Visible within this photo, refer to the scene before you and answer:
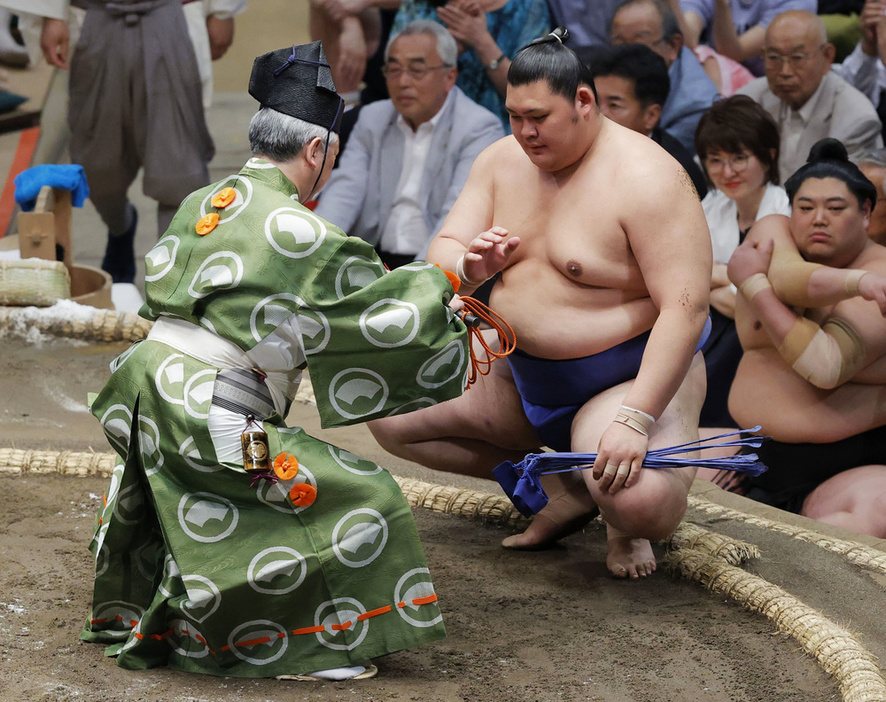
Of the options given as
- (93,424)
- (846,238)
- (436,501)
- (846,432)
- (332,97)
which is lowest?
(93,424)

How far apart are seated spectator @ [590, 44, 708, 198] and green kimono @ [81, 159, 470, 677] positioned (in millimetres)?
2021

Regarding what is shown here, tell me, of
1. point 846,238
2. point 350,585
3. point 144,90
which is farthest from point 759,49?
point 350,585

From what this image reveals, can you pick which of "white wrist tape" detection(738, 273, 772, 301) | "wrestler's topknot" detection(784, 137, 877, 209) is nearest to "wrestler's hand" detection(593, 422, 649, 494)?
"white wrist tape" detection(738, 273, 772, 301)

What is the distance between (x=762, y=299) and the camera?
300 centimetres

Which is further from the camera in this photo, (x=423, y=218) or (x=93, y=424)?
(x=423, y=218)

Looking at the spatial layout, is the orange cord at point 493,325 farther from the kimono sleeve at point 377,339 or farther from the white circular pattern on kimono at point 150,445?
the white circular pattern on kimono at point 150,445

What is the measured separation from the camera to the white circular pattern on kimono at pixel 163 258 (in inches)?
70.8

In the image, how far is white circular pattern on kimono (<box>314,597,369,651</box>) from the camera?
176cm

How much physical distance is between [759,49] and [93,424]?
2786mm

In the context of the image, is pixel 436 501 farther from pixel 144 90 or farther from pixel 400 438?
pixel 144 90

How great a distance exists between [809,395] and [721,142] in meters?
1.05

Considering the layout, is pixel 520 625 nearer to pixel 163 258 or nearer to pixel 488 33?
pixel 163 258

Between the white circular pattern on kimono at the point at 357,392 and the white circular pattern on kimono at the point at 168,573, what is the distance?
37 centimetres

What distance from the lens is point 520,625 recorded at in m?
2.05
